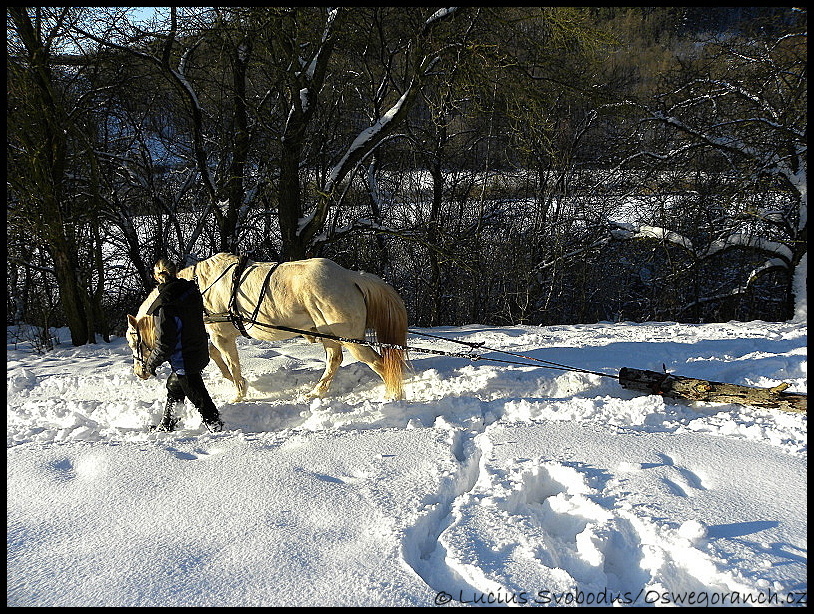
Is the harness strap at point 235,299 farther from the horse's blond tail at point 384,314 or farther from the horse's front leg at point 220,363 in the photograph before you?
the horse's blond tail at point 384,314

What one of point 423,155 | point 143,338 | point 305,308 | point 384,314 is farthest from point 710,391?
point 423,155

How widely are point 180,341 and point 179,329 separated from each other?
104 millimetres

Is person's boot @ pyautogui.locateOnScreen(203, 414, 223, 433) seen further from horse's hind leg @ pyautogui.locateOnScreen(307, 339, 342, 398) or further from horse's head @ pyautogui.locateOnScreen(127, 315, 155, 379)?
horse's hind leg @ pyautogui.locateOnScreen(307, 339, 342, 398)

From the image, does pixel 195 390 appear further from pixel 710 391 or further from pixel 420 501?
pixel 710 391

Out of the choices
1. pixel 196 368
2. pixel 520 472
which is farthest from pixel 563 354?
pixel 196 368

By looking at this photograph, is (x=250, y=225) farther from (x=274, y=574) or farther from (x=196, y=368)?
(x=274, y=574)

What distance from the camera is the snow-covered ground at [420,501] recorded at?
2.03m

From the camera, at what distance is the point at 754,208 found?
9.80 m

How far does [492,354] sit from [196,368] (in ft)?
10.2

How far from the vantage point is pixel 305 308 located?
4.65 m

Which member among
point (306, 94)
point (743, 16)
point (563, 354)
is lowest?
point (563, 354)

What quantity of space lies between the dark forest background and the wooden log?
3.75 meters

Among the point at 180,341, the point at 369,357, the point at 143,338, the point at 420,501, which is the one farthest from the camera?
the point at 369,357

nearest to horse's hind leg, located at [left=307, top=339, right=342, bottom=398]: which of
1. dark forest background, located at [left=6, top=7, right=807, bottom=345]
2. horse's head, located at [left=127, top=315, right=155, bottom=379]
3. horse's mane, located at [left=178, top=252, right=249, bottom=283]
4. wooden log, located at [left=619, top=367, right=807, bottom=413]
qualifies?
horse's mane, located at [left=178, top=252, right=249, bottom=283]
